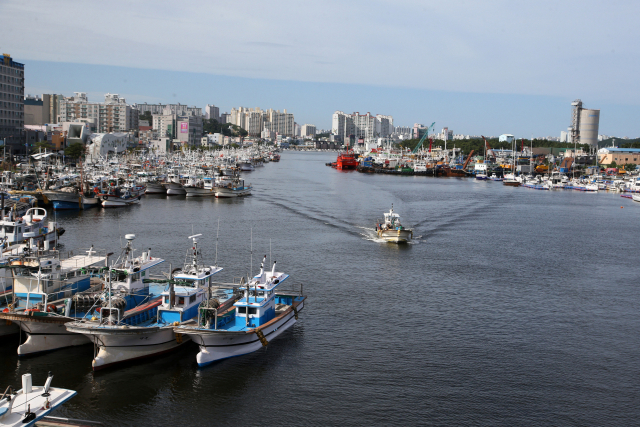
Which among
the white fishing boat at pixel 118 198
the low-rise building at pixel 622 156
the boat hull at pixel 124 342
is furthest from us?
the low-rise building at pixel 622 156

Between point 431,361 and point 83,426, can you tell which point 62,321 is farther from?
point 431,361

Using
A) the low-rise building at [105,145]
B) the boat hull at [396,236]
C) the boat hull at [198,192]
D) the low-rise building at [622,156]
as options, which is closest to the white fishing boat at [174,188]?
the boat hull at [198,192]

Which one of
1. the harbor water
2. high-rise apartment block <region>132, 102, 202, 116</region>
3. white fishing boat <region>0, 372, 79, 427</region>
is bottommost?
the harbor water

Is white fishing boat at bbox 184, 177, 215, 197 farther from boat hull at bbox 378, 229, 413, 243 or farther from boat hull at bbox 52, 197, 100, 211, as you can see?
boat hull at bbox 378, 229, 413, 243

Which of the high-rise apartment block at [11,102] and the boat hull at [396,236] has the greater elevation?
the high-rise apartment block at [11,102]

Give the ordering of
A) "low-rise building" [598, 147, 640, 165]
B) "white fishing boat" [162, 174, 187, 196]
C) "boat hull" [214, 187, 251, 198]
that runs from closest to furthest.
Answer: "boat hull" [214, 187, 251, 198] → "white fishing boat" [162, 174, 187, 196] → "low-rise building" [598, 147, 640, 165]

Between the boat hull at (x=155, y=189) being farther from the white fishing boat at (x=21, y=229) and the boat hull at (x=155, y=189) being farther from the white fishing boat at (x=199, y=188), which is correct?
the white fishing boat at (x=21, y=229)

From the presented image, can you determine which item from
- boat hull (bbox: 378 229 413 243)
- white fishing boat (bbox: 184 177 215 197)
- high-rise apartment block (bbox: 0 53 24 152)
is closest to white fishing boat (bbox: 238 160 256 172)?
high-rise apartment block (bbox: 0 53 24 152)

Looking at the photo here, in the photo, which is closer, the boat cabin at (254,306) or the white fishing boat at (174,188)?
the boat cabin at (254,306)
